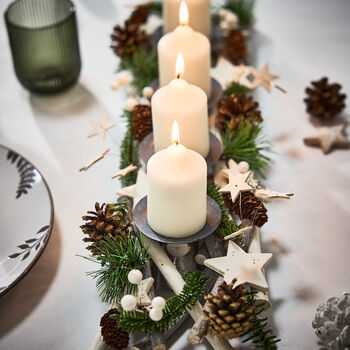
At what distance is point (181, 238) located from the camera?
64 centimetres

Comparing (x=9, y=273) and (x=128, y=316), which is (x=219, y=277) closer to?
(x=128, y=316)

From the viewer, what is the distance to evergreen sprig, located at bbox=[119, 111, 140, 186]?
77 cm

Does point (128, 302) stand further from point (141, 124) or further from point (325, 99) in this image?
point (325, 99)

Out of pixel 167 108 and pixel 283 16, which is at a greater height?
pixel 167 108

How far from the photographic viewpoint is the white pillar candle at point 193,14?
3.14 ft

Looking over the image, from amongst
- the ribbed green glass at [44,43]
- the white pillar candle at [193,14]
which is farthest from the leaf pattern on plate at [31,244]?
the white pillar candle at [193,14]

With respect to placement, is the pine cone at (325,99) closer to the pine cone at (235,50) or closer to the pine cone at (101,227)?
the pine cone at (235,50)

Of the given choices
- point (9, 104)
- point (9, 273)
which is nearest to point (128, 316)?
point (9, 273)

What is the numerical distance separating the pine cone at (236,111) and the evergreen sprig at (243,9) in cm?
34

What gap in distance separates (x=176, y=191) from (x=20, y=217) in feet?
0.79

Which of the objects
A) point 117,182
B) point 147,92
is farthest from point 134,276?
point 147,92

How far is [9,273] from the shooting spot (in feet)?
2.16

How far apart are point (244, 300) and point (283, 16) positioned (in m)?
0.78

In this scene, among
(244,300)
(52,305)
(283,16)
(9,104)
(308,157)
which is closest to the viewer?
(244,300)
